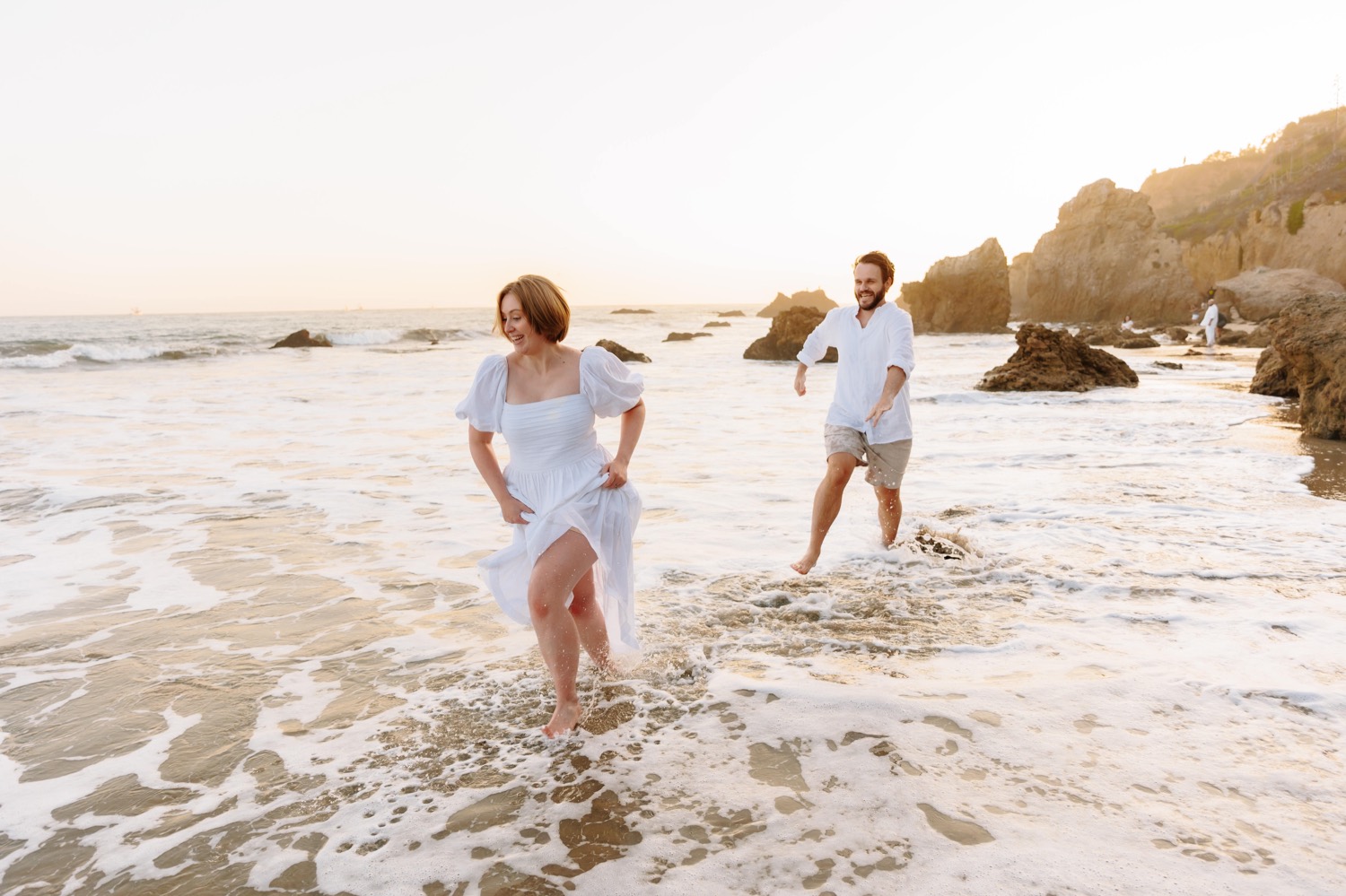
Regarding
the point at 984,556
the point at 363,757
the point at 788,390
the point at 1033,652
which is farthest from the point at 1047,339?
the point at 363,757

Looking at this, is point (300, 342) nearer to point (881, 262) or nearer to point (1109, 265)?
point (881, 262)

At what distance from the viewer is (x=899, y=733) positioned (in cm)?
304

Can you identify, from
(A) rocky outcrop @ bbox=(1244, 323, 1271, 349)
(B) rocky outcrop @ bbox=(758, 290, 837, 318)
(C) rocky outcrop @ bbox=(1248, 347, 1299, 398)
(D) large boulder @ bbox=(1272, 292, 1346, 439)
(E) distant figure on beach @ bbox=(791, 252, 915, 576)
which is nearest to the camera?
(E) distant figure on beach @ bbox=(791, 252, 915, 576)

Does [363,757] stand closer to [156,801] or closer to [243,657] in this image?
[156,801]

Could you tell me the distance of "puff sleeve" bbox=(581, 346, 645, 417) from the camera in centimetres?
320

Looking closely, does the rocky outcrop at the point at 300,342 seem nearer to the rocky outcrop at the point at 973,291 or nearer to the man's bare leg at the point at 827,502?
the man's bare leg at the point at 827,502

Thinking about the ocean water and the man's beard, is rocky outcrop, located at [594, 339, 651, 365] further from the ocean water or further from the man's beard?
the man's beard

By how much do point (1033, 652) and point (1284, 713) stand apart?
0.95 meters

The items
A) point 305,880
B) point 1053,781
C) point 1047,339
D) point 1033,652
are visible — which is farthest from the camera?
point 1047,339

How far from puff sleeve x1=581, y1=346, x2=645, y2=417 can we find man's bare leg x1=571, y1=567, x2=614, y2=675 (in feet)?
2.29

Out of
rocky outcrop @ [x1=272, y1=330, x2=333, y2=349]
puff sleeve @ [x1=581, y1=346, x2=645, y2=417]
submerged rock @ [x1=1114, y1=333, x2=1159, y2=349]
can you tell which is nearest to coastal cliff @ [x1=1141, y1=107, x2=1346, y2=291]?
submerged rock @ [x1=1114, y1=333, x2=1159, y2=349]

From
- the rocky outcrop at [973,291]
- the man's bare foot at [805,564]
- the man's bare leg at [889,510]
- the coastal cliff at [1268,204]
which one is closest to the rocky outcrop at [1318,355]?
the man's bare leg at [889,510]

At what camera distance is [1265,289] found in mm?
36438

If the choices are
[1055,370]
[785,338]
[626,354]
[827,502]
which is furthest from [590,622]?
[785,338]
